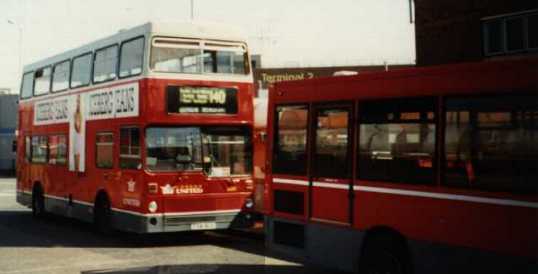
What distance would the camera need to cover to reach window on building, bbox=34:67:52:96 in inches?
763

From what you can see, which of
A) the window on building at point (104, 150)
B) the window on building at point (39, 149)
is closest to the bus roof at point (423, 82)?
the window on building at point (104, 150)

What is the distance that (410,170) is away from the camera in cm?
798

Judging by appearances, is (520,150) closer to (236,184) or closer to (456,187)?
(456,187)

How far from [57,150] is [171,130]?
594 centimetres

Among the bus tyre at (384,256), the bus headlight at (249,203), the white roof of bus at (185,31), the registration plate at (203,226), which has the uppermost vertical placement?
the white roof of bus at (185,31)

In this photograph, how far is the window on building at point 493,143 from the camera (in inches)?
264

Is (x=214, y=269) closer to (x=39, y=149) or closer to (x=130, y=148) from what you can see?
(x=130, y=148)

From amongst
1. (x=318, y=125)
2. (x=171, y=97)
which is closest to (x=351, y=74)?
(x=318, y=125)

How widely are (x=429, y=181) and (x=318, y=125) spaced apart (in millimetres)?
2189

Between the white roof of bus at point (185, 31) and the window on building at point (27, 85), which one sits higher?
the white roof of bus at point (185, 31)

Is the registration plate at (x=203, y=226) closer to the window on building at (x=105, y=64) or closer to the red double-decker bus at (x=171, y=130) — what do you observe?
the red double-decker bus at (x=171, y=130)

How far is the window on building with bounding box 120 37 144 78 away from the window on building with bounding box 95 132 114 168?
140 cm

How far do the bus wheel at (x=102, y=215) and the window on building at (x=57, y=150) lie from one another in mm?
2568

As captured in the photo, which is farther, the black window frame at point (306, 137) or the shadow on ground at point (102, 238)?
the shadow on ground at point (102, 238)
